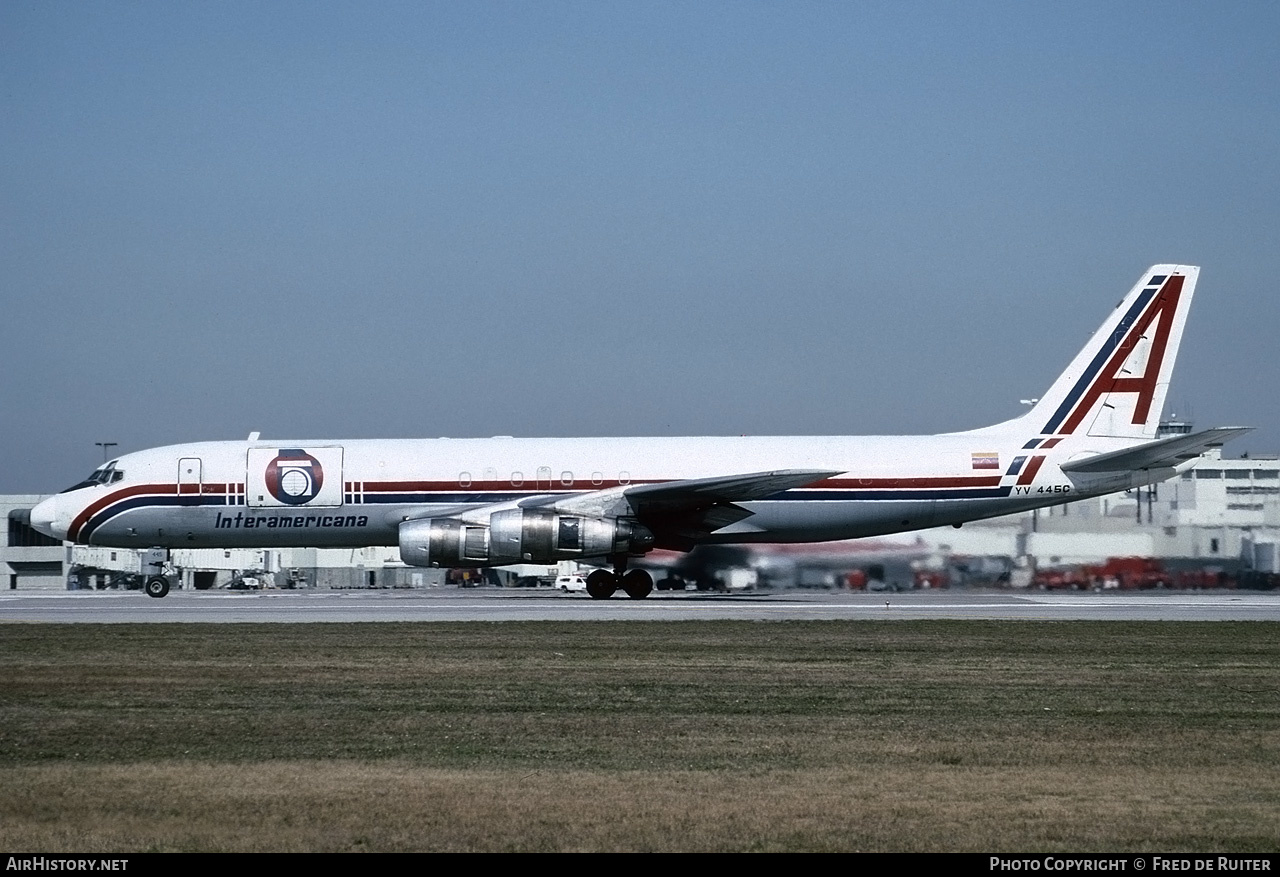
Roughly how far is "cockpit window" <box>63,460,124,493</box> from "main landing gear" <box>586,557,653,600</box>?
1229 cm

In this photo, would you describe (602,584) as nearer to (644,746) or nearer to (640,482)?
(640,482)

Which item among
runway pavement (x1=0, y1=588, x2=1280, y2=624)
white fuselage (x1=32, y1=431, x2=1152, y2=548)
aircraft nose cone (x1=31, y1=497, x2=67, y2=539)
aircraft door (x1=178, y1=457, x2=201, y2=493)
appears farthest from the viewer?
aircraft nose cone (x1=31, y1=497, x2=67, y2=539)

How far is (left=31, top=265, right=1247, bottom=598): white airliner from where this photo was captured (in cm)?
3419

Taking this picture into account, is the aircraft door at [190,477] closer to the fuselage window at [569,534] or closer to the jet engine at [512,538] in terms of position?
the jet engine at [512,538]

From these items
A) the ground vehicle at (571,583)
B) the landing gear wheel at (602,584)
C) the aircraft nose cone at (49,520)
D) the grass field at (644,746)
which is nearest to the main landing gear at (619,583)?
the landing gear wheel at (602,584)

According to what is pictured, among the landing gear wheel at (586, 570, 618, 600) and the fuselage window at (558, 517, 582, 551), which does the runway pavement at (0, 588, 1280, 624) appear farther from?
the fuselage window at (558, 517, 582, 551)

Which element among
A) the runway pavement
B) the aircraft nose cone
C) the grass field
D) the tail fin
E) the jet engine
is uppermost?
the tail fin

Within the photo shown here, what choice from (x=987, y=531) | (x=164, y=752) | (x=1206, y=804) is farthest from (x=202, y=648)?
(x=987, y=531)

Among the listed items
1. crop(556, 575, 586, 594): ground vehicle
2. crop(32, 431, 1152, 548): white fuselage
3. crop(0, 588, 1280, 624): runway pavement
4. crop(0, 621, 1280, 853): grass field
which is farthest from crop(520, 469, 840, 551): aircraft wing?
crop(0, 621, 1280, 853): grass field

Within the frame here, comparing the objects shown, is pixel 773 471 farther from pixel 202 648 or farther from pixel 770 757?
pixel 770 757

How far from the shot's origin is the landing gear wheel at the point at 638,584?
3541 cm

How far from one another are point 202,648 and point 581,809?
1304 cm

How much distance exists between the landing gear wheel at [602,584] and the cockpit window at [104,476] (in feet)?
40.1
